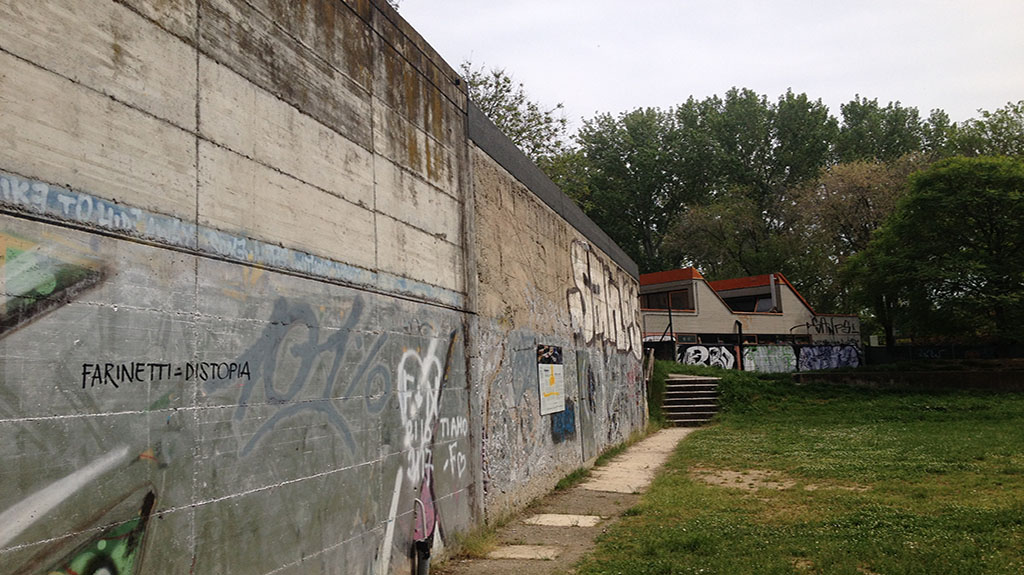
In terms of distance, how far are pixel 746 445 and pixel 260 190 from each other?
11.2 metres

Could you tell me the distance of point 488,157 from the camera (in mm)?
8062

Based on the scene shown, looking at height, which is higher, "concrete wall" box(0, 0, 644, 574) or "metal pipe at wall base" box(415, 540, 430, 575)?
"concrete wall" box(0, 0, 644, 574)

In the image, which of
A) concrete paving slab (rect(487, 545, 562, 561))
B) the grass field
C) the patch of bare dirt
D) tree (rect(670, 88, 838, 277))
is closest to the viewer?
the grass field

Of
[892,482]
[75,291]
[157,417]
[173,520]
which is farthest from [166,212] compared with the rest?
[892,482]

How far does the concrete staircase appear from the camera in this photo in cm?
1886

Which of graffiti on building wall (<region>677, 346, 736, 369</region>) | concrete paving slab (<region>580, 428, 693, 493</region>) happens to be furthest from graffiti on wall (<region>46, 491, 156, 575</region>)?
graffiti on building wall (<region>677, 346, 736, 369</region>)

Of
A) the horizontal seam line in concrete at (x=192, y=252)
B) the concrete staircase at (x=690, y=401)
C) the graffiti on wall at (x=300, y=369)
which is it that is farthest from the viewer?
the concrete staircase at (x=690, y=401)

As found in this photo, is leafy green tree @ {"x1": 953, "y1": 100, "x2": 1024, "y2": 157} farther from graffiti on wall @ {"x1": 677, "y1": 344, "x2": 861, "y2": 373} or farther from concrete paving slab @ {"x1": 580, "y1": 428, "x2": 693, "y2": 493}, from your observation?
concrete paving slab @ {"x1": 580, "y1": 428, "x2": 693, "y2": 493}

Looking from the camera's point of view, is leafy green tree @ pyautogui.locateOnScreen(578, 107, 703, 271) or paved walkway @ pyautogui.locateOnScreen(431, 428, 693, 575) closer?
paved walkway @ pyautogui.locateOnScreen(431, 428, 693, 575)

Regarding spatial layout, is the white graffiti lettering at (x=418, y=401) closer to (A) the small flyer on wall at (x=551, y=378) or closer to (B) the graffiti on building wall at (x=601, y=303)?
(A) the small flyer on wall at (x=551, y=378)

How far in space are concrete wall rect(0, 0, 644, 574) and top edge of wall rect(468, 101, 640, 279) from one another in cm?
55

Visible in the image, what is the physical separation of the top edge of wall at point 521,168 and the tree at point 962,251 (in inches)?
546

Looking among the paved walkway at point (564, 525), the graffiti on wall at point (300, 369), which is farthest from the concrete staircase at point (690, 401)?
the graffiti on wall at point (300, 369)

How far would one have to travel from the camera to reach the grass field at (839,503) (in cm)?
560
